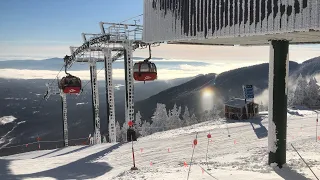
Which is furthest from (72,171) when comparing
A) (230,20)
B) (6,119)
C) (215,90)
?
(215,90)

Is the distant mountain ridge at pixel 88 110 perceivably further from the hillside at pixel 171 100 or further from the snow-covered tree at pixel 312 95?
the snow-covered tree at pixel 312 95

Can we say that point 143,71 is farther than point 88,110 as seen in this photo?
No

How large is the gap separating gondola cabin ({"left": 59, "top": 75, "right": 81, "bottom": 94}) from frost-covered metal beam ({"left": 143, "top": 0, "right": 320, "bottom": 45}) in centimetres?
865

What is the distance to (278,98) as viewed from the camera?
10609 mm

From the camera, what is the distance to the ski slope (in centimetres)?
1047

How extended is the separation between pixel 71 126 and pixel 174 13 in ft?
428

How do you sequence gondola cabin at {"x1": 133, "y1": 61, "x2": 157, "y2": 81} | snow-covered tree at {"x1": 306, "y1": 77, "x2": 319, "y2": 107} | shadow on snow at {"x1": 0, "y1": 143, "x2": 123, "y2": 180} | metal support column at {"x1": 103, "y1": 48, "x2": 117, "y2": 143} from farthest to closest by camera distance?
1. snow-covered tree at {"x1": 306, "y1": 77, "x2": 319, "y2": 107}
2. metal support column at {"x1": 103, "y1": 48, "x2": 117, "y2": 143}
3. gondola cabin at {"x1": 133, "y1": 61, "x2": 157, "y2": 81}
4. shadow on snow at {"x1": 0, "y1": 143, "x2": 123, "y2": 180}

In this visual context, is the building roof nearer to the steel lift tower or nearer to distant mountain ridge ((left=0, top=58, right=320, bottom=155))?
the steel lift tower

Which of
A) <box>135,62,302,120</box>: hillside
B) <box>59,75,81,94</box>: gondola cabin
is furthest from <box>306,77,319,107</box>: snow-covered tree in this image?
<box>135,62,302,120</box>: hillside

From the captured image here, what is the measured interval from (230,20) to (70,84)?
14.4 m

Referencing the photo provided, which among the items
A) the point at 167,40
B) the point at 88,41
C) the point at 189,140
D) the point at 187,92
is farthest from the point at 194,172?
the point at 187,92

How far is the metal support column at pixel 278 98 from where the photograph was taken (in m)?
10.5

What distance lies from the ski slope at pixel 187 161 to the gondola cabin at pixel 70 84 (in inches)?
193

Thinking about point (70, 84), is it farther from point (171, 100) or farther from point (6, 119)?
point (171, 100)
